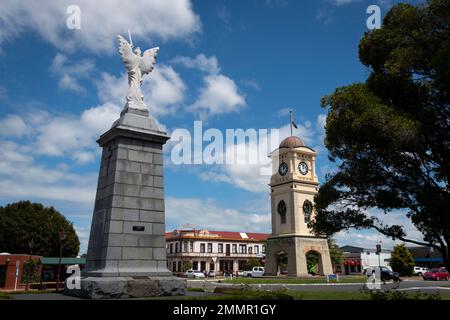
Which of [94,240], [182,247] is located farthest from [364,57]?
[182,247]

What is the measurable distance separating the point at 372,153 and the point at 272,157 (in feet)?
145

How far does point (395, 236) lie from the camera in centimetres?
1438

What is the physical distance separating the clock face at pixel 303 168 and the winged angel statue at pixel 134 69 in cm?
4030

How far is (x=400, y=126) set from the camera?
40.2ft

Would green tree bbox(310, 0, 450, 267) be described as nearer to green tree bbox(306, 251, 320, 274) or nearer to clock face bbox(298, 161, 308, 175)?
clock face bbox(298, 161, 308, 175)

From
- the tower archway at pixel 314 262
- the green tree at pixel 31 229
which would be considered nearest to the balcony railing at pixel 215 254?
the tower archway at pixel 314 262

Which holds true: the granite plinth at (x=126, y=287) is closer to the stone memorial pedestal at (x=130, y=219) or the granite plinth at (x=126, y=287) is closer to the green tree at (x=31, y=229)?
the stone memorial pedestal at (x=130, y=219)

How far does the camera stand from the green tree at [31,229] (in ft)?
165

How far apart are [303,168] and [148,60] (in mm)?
40969

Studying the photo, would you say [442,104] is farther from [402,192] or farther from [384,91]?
[402,192]

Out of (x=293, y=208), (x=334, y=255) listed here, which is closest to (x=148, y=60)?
(x=293, y=208)

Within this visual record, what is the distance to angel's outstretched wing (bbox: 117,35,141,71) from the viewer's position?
1733 cm
